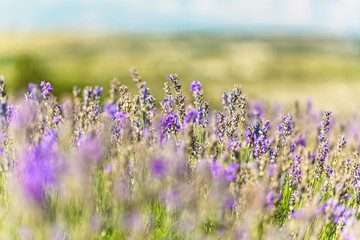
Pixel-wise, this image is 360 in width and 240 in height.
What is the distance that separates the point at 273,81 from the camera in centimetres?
6212

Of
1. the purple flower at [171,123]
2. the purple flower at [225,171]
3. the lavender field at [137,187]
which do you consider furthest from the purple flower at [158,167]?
the purple flower at [171,123]

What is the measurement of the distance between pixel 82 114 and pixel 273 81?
60.5 m

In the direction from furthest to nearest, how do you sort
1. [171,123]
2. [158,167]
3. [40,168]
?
[171,123] < [158,167] < [40,168]

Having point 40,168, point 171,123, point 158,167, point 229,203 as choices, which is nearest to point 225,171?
point 229,203

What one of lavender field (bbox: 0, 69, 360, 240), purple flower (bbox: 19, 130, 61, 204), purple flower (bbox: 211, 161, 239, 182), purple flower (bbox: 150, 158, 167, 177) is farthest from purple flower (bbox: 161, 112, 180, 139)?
purple flower (bbox: 150, 158, 167, 177)

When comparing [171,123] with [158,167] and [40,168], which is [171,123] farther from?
[40,168]

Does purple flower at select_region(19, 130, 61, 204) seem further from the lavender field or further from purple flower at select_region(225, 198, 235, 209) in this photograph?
purple flower at select_region(225, 198, 235, 209)

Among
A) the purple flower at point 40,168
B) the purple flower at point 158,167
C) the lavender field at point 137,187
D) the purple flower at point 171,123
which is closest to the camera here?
the purple flower at point 40,168

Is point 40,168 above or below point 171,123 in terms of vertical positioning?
below

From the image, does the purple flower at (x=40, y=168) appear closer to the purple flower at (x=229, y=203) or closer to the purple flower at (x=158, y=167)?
the purple flower at (x=158, y=167)

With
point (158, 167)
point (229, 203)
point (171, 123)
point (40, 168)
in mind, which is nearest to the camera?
point (40, 168)

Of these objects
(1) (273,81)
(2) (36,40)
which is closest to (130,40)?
(2) (36,40)

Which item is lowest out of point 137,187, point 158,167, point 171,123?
point 137,187

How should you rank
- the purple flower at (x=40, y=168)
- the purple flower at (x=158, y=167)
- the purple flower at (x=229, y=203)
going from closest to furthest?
the purple flower at (x=40, y=168) < the purple flower at (x=158, y=167) < the purple flower at (x=229, y=203)
